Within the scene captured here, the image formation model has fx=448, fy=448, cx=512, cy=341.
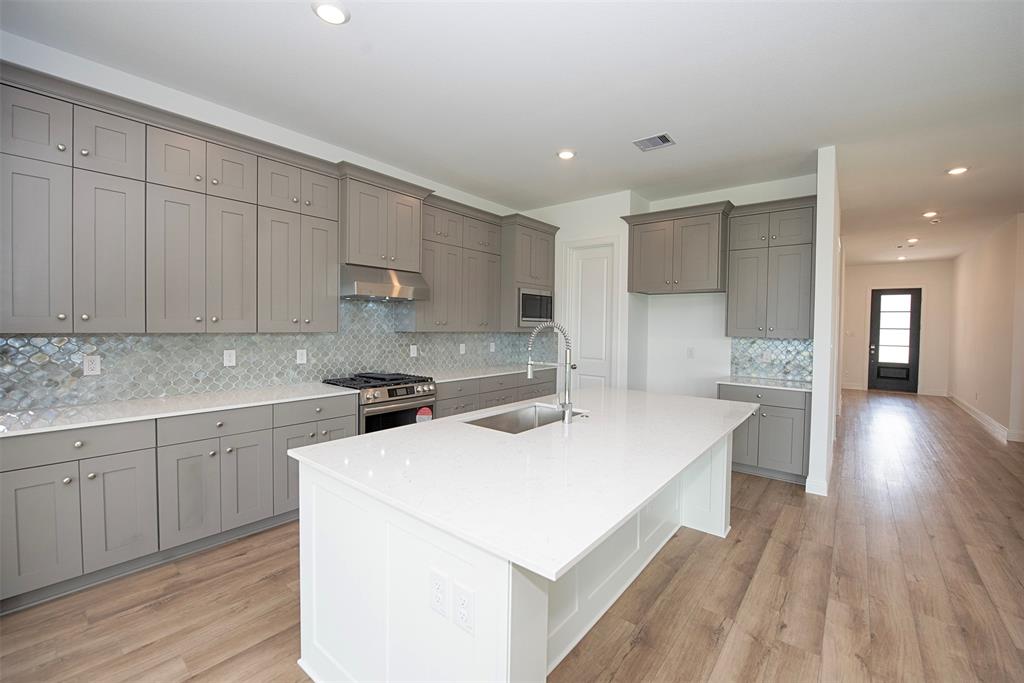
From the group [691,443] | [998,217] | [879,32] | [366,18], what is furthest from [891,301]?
[366,18]

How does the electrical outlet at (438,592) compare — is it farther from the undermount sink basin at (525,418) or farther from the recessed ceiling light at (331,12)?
the recessed ceiling light at (331,12)

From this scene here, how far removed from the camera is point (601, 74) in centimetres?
248

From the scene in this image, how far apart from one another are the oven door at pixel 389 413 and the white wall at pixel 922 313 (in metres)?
10.0

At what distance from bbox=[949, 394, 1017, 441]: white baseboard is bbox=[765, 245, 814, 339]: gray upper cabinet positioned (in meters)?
3.90

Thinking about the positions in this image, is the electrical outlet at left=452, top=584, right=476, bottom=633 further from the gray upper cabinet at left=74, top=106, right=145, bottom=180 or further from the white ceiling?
the gray upper cabinet at left=74, top=106, right=145, bottom=180

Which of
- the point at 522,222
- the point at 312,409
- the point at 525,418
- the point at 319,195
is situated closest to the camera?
the point at 525,418

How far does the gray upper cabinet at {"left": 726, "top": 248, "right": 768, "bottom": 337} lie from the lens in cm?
418

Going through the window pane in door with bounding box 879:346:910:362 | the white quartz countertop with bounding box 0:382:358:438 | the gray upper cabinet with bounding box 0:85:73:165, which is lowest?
the white quartz countertop with bounding box 0:382:358:438

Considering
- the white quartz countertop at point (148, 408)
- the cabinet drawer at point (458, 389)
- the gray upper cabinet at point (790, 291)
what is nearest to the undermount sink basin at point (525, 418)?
the white quartz countertop at point (148, 408)

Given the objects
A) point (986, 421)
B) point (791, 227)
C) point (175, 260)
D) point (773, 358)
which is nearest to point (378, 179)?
point (175, 260)

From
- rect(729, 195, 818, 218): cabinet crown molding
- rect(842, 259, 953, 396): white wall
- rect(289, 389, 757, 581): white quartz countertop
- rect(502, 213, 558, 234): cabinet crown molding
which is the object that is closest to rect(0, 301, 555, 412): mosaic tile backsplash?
rect(502, 213, 558, 234): cabinet crown molding

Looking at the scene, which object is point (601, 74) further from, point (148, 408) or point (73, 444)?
point (73, 444)

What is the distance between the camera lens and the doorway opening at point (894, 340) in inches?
358

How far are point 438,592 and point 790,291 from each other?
4.06m
